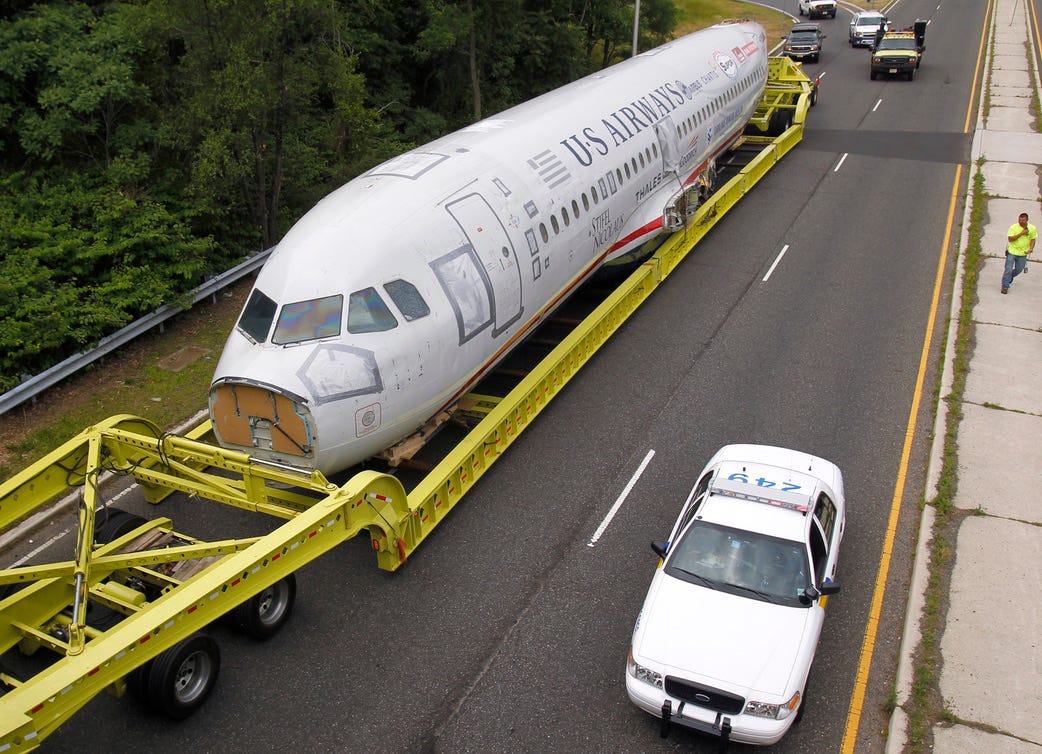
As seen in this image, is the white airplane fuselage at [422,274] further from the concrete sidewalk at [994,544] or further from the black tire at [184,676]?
the concrete sidewalk at [994,544]

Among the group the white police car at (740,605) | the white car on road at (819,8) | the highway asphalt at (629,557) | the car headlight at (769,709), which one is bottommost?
the highway asphalt at (629,557)

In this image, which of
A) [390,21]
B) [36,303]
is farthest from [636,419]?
[390,21]

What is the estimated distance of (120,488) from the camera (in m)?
13.4

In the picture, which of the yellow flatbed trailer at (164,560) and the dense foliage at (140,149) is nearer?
the yellow flatbed trailer at (164,560)

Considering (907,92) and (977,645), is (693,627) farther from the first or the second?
(907,92)

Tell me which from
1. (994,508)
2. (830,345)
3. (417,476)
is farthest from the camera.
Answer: (830,345)

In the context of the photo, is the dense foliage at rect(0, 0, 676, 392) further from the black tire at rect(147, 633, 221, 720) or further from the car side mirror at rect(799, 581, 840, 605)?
the car side mirror at rect(799, 581, 840, 605)

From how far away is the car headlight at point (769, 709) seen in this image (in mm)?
8211

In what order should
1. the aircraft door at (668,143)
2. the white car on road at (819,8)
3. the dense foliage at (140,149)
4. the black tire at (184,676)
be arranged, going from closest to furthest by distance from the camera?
the black tire at (184,676) → the dense foliage at (140,149) → the aircraft door at (668,143) → the white car on road at (819,8)

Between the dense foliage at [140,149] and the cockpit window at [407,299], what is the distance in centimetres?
798

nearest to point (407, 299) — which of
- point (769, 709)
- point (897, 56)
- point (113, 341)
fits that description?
point (769, 709)

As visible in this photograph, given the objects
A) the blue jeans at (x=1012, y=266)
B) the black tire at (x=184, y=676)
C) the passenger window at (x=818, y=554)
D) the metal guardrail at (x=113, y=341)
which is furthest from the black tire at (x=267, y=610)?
the blue jeans at (x=1012, y=266)

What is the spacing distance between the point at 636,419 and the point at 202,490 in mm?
7484

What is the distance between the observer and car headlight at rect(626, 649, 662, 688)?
28.2 feet
